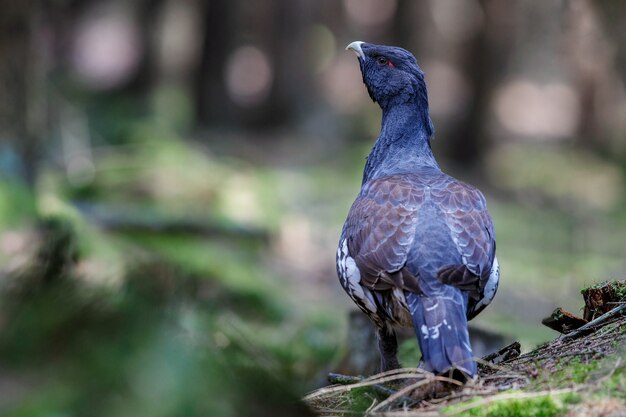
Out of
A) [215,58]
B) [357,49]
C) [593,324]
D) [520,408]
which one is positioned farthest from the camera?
[215,58]

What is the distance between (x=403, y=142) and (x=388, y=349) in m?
2.00

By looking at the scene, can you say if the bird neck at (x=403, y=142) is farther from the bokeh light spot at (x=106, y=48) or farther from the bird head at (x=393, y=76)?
the bokeh light spot at (x=106, y=48)

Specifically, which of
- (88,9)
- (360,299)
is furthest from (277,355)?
(88,9)

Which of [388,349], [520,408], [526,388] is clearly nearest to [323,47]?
[388,349]

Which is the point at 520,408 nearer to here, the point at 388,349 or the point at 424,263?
the point at 424,263

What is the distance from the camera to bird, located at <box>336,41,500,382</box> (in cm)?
473

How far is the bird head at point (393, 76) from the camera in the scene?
7344mm

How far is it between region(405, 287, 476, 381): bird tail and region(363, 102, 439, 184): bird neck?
2.23m

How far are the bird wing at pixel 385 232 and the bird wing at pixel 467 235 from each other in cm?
18

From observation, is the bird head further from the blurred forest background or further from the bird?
the blurred forest background

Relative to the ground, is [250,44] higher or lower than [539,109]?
higher

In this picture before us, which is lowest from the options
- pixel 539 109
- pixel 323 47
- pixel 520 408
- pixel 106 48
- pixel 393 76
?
pixel 539 109

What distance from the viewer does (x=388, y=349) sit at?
6008mm

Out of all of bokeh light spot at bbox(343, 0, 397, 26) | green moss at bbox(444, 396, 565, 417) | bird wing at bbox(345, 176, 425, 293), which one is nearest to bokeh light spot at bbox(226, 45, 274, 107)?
bokeh light spot at bbox(343, 0, 397, 26)
